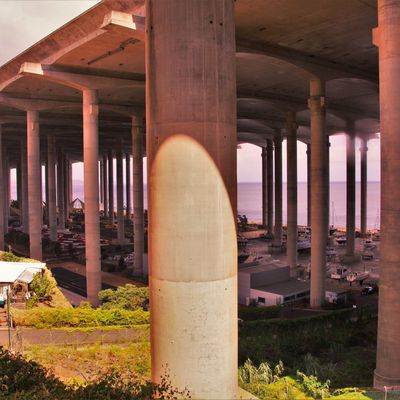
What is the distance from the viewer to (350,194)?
5541cm

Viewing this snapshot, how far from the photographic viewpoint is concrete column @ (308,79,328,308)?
1318 inches

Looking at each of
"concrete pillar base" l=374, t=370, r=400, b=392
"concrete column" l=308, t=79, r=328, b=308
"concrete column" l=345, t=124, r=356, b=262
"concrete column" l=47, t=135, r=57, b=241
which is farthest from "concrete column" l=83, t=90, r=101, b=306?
"concrete column" l=47, t=135, r=57, b=241

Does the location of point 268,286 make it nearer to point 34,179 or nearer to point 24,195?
point 34,179

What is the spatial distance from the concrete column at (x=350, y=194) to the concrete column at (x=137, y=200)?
77.3 feet

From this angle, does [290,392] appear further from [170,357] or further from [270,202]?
[270,202]

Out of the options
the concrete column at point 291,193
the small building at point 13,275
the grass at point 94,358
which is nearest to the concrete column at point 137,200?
the concrete column at point 291,193

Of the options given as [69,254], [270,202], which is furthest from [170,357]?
[270,202]

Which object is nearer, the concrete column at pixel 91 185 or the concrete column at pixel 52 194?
the concrete column at pixel 91 185

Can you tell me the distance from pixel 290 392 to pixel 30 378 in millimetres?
7734

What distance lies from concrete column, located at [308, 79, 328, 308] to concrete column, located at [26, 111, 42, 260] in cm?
2489

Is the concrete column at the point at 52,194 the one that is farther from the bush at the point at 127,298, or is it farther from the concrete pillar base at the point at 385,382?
the concrete pillar base at the point at 385,382

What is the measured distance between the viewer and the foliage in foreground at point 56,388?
9461 millimetres

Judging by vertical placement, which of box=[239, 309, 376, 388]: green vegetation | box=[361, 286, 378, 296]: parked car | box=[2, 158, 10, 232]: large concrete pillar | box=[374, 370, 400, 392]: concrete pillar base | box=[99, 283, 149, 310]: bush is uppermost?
box=[2, 158, 10, 232]: large concrete pillar

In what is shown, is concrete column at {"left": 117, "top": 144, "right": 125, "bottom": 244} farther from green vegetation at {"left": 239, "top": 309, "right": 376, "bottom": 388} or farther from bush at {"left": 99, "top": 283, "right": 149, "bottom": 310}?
green vegetation at {"left": 239, "top": 309, "right": 376, "bottom": 388}
